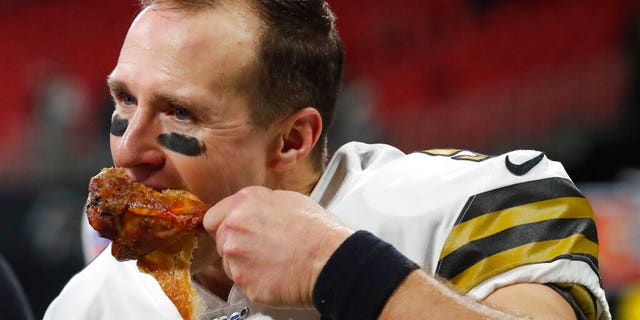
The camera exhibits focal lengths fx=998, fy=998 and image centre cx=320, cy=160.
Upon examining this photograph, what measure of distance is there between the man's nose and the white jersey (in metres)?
0.34

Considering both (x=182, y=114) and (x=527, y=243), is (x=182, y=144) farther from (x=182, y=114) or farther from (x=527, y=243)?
(x=527, y=243)

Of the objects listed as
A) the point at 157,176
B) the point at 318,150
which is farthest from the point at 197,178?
the point at 318,150

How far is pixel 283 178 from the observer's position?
1.85m

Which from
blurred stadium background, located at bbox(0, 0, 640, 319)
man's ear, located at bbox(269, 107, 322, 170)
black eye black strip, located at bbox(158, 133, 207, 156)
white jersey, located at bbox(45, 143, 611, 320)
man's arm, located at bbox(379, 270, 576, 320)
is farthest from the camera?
blurred stadium background, located at bbox(0, 0, 640, 319)

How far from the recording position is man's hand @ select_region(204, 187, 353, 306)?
137 centimetres

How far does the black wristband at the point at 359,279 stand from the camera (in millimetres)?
1332

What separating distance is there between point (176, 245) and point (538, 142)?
3.08 meters

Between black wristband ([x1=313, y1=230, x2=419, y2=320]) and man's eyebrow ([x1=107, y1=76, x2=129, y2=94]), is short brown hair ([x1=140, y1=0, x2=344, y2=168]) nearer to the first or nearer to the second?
man's eyebrow ([x1=107, y1=76, x2=129, y2=94])

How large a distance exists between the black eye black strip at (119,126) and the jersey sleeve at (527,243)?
576 mm

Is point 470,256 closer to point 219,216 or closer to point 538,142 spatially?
point 219,216

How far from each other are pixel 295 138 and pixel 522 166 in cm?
42

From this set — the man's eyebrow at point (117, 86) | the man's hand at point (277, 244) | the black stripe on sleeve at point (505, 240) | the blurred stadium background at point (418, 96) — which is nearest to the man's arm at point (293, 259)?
the man's hand at point (277, 244)

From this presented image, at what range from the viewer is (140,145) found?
5.36 feet

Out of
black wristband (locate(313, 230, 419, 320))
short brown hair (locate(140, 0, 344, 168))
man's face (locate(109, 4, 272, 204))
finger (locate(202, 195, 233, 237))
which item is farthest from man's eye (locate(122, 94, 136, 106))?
black wristband (locate(313, 230, 419, 320))
